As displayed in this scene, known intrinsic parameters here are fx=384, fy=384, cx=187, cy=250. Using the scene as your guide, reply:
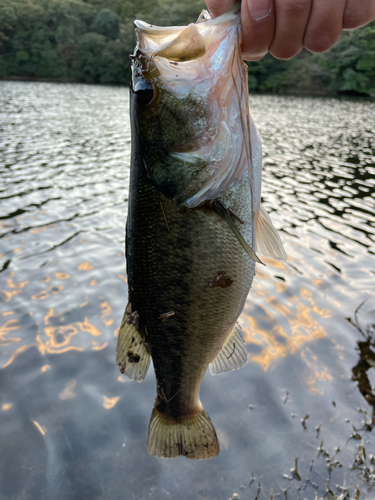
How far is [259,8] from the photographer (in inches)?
57.0

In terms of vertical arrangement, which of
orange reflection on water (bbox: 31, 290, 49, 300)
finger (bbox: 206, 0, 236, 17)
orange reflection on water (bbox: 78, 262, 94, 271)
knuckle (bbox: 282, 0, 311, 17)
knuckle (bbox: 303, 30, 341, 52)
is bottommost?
orange reflection on water (bbox: 31, 290, 49, 300)

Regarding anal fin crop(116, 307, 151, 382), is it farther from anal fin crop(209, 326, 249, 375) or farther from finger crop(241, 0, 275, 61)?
finger crop(241, 0, 275, 61)

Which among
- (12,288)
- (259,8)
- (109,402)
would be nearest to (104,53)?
(12,288)

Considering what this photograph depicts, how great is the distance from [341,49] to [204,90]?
6399 cm

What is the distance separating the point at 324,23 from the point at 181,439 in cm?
231

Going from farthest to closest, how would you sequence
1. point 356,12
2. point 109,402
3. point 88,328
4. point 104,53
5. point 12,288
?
point 104,53 < point 12,288 < point 88,328 < point 109,402 < point 356,12

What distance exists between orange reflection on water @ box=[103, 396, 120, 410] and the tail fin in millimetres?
1855

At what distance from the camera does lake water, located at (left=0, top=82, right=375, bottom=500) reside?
11.2ft

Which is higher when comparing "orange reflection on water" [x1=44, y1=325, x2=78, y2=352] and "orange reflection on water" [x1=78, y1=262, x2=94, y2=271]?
"orange reflection on water" [x1=78, y1=262, x2=94, y2=271]

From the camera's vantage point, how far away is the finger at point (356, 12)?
141 cm

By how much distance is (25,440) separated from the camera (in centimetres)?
368

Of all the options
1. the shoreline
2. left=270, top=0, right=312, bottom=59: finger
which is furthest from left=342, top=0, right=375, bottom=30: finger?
the shoreline

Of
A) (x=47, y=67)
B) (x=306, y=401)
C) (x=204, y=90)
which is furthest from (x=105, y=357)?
(x=47, y=67)

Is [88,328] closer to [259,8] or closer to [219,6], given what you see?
[219,6]
